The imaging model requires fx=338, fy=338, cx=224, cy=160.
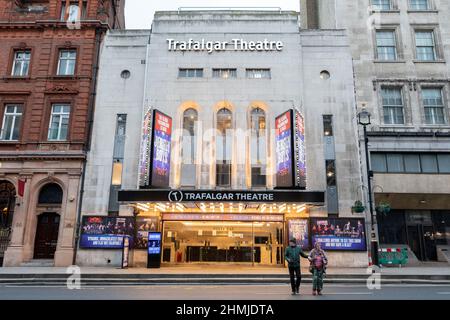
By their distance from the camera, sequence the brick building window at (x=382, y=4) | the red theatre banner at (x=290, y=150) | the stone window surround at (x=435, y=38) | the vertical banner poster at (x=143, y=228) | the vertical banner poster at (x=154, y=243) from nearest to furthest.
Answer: the vertical banner poster at (x=154, y=243) → the red theatre banner at (x=290, y=150) → the vertical banner poster at (x=143, y=228) → the stone window surround at (x=435, y=38) → the brick building window at (x=382, y=4)

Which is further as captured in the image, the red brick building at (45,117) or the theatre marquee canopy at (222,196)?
the red brick building at (45,117)

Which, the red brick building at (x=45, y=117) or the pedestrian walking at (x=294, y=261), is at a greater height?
the red brick building at (x=45, y=117)

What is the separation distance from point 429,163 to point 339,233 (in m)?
8.63

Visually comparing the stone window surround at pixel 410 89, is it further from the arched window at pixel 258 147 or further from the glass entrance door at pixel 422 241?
the arched window at pixel 258 147

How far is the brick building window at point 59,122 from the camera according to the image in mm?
23766

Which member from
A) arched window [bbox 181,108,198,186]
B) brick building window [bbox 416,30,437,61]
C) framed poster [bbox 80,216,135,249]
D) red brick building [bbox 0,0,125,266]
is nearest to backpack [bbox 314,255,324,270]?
arched window [bbox 181,108,198,186]

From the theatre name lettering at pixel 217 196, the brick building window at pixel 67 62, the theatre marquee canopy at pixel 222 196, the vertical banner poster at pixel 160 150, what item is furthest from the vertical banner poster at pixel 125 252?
the brick building window at pixel 67 62

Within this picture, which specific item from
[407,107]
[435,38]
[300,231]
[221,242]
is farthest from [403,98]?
[221,242]

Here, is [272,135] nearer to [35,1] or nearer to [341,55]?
[341,55]

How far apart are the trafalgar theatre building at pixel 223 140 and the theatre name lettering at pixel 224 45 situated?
8cm

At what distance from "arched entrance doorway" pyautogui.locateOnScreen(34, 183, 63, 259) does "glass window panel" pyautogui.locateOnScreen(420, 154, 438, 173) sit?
987 inches

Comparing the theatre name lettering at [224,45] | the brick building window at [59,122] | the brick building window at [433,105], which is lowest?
the brick building window at [59,122]

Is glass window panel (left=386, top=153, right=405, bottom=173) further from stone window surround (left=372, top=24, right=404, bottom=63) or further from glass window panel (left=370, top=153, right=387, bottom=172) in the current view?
stone window surround (left=372, top=24, right=404, bottom=63)

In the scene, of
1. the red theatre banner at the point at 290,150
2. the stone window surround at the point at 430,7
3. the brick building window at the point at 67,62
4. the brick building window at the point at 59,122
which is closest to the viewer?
the red theatre banner at the point at 290,150
